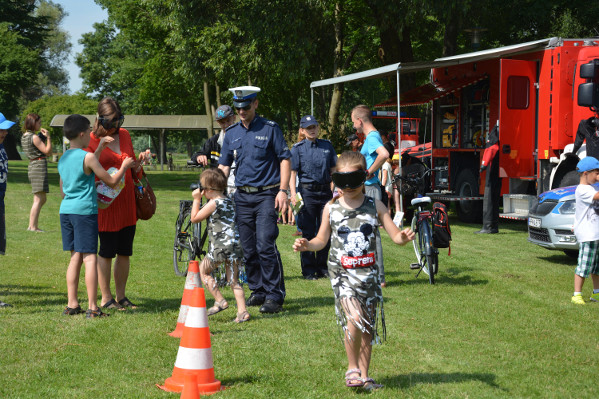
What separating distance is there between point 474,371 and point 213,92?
4242cm

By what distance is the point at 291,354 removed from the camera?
19.4 ft

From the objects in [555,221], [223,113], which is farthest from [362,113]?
[555,221]

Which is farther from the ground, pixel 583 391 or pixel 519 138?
pixel 519 138

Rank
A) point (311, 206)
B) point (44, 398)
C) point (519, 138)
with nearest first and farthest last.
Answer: point (44, 398)
point (311, 206)
point (519, 138)

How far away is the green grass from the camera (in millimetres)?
5137

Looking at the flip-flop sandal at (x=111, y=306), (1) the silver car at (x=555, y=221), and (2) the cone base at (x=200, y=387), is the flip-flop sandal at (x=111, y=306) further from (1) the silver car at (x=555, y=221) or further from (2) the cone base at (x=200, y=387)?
(1) the silver car at (x=555, y=221)

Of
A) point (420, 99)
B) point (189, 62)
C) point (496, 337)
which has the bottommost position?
point (496, 337)

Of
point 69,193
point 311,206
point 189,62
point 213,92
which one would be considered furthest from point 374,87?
point 69,193

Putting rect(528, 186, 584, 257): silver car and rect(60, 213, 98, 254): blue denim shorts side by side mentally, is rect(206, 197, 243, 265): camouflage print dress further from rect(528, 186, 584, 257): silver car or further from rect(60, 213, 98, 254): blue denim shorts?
rect(528, 186, 584, 257): silver car

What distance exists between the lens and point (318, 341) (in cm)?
633

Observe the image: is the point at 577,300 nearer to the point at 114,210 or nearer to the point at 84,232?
the point at 114,210

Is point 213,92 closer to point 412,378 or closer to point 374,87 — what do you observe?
point 374,87

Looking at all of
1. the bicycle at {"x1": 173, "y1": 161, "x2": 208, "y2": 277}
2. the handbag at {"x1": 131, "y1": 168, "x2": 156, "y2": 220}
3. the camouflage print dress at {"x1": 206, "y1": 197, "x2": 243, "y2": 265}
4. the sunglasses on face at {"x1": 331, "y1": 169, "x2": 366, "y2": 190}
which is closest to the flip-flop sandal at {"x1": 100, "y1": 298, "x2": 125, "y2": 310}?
the handbag at {"x1": 131, "y1": 168, "x2": 156, "y2": 220}

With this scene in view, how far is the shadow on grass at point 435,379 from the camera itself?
5.17 metres
